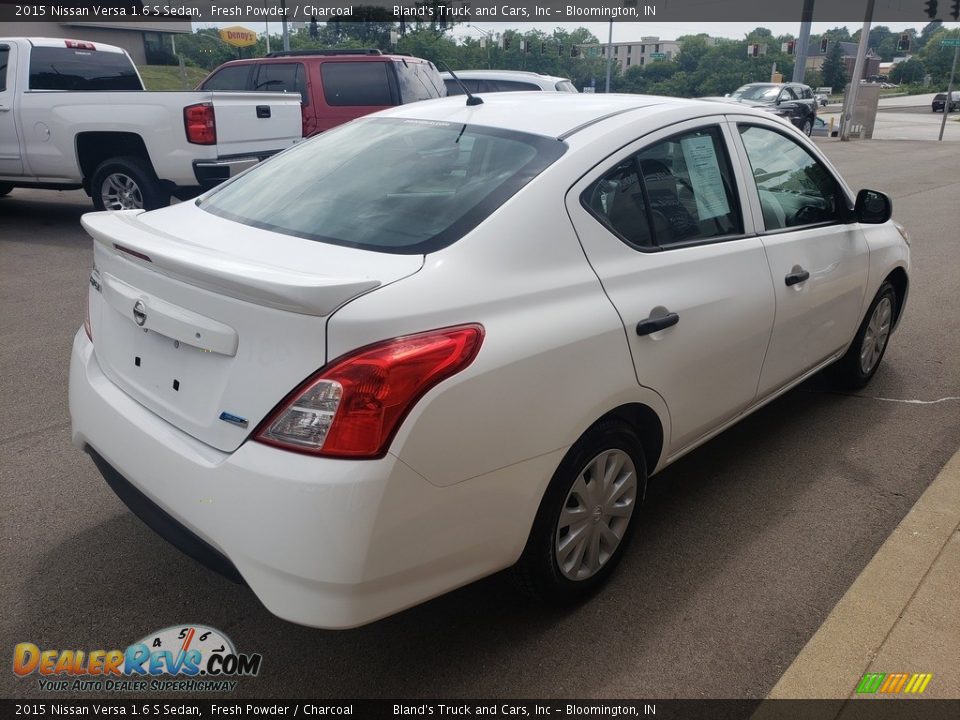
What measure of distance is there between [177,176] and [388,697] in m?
7.51

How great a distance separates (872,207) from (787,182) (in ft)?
2.21

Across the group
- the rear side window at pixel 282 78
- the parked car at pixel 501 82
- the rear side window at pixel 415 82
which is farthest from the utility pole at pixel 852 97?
the rear side window at pixel 282 78

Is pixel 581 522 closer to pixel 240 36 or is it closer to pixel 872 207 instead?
pixel 872 207

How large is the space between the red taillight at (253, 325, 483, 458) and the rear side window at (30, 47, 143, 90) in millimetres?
9076

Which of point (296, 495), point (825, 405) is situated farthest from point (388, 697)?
point (825, 405)

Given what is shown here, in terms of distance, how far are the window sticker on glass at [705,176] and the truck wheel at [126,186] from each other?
701 cm

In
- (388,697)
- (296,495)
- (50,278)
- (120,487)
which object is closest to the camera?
(296,495)

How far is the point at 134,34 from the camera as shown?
55.9m

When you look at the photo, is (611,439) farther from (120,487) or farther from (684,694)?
(120,487)

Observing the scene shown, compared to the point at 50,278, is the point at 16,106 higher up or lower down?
higher up

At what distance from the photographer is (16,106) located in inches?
361

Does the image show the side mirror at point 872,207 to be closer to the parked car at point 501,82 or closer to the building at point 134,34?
the parked car at point 501,82

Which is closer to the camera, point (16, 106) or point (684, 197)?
point (684, 197)

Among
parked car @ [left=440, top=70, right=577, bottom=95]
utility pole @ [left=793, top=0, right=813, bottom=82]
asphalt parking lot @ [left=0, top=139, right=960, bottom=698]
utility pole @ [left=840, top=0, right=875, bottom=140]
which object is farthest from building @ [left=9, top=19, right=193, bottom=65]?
asphalt parking lot @ [left=0, top=139, right=960, bottom=698]
